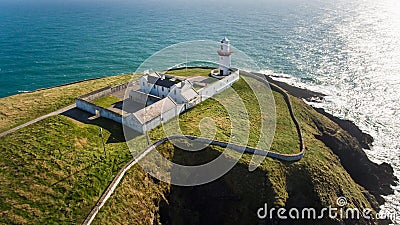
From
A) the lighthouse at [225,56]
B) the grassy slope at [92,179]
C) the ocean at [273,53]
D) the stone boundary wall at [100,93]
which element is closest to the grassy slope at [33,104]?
the grassy slope at [92,179]

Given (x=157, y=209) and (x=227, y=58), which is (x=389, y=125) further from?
(x=157, y=209)

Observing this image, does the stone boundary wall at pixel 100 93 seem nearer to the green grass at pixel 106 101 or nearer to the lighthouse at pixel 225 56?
the green grass at pixel 106 101

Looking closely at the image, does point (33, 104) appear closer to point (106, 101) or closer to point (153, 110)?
point (106, 101)

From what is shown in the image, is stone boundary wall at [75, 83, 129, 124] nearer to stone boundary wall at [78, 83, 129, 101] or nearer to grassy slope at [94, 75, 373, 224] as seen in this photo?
stone boundary wall at [78, 83, 129, 101]

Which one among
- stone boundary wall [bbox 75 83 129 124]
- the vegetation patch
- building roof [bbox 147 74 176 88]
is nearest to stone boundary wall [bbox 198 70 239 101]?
building roof [bbox 147 74 176 88]

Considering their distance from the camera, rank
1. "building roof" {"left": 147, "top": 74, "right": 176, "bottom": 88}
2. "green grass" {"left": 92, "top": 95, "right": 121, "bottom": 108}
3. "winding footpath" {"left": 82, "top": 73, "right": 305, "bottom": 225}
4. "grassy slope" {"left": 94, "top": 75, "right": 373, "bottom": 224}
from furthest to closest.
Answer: "building roof" {"left": 147, "top": 74, "right": 176, "bottom": 88}
"green grass" {"left": 92, "top": 95, "right": 121, "bottom": 108}
"grassy slope" {"left": 94, "top": 75, "right": 373, "bottom": 224}
"winding footpath" {"left": 82, "top": 73, "right": 305, "bottom": 225}

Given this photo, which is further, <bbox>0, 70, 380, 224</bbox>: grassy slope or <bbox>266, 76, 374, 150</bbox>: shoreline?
<bbox>266, 76, 374, 150</bbox>: shoreline

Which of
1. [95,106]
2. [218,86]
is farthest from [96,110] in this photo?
[218,86]
